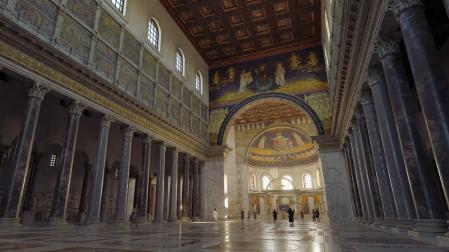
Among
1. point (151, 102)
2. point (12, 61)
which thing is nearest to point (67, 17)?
point (12, 61)

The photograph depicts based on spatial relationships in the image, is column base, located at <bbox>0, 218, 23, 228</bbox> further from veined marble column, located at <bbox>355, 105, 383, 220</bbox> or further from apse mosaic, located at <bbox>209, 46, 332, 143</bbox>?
apse mosaic, located at <bbox>209, 46, 332, 143</bbox>

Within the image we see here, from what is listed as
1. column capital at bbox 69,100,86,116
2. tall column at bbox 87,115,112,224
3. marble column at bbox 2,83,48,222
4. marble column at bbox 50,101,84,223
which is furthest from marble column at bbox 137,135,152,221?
marble column at bbox 2,83,48,222

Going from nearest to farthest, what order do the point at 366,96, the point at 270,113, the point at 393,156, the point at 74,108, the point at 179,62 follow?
the point at 393,156 → the point at 366,96 → the point at 74,108 → the point at 179,62 → the point at 270,113

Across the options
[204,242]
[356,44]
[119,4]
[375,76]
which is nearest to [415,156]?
[375,76]

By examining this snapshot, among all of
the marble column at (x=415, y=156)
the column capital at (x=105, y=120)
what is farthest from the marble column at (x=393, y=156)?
the column capital at (x=105, y=120)

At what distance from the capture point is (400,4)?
5.70m

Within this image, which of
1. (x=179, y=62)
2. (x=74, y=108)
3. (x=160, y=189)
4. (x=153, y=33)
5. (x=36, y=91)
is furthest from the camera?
(x=179, y=62)

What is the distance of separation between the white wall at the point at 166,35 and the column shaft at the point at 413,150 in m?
13.2

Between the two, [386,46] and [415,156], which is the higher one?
[386,46]

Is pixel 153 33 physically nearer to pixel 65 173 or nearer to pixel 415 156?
pixel 65 173

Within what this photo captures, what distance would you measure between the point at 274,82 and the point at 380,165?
14.3 meters

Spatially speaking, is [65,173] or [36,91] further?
[65,173]

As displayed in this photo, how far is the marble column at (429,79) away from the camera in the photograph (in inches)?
190

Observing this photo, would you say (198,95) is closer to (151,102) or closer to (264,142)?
(151,102)
